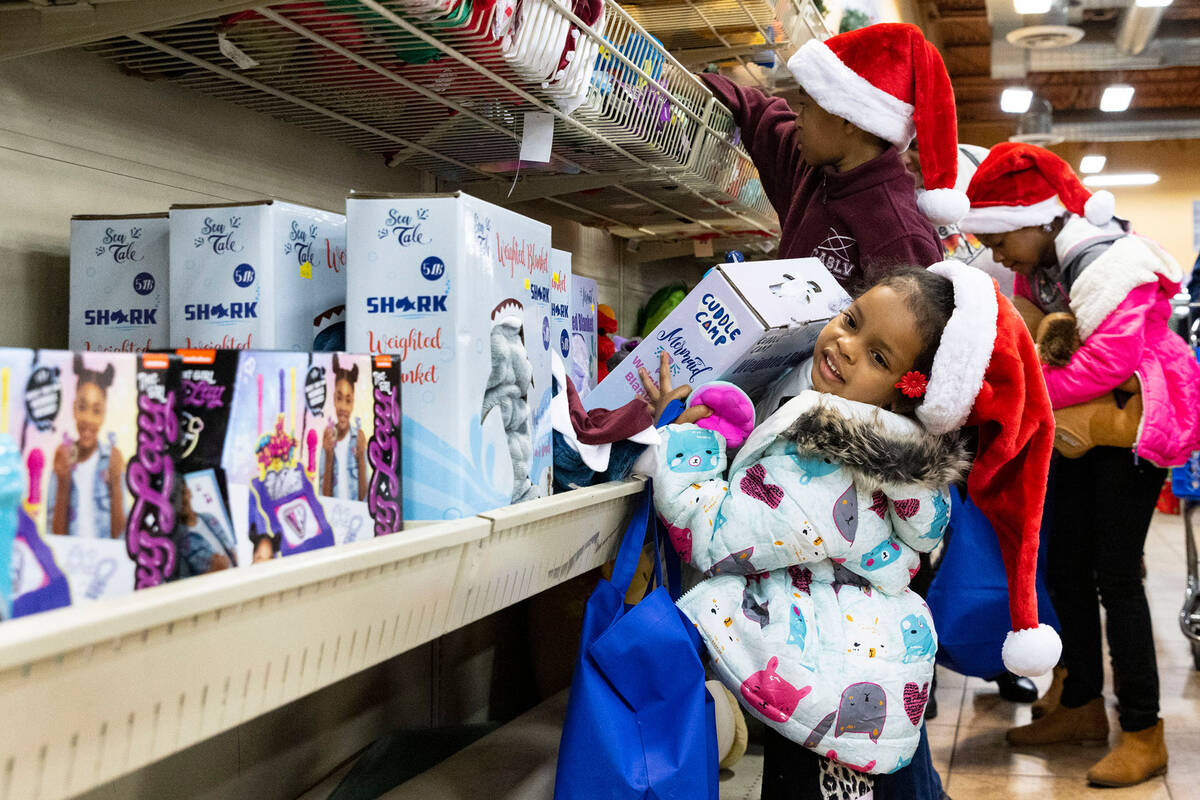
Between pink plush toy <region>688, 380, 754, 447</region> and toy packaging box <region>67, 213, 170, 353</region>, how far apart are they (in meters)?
0.73

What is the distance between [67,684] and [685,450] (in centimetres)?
94

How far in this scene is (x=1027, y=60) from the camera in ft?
21.9

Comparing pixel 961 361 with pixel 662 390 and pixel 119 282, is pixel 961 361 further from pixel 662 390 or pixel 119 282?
pixel 119 282

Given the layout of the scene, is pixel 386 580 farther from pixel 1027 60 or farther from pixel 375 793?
pixel 1027 60

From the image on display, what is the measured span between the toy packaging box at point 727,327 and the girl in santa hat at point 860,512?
68 mm

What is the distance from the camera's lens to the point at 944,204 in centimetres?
182

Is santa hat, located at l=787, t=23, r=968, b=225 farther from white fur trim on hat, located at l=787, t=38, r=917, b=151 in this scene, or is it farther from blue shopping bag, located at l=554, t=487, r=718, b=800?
blue shopping bag, located at l=554, t=487, r=718, b=800

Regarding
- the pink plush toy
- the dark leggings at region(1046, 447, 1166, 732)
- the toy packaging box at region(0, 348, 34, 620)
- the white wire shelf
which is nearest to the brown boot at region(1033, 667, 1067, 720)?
the dark leggings at region(1046, 447, 1166, 732)

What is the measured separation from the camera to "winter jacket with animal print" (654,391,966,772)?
4.47 feet

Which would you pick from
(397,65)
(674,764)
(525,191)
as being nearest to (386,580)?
(674,764)

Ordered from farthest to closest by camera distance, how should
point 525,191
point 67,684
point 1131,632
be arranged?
point 1131,632 → point 525,191 → point 67,684

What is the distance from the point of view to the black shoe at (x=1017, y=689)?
3178 millimetres

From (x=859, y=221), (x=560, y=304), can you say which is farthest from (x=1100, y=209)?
(x=560, y=304)

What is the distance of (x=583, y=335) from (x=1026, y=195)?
153cm
